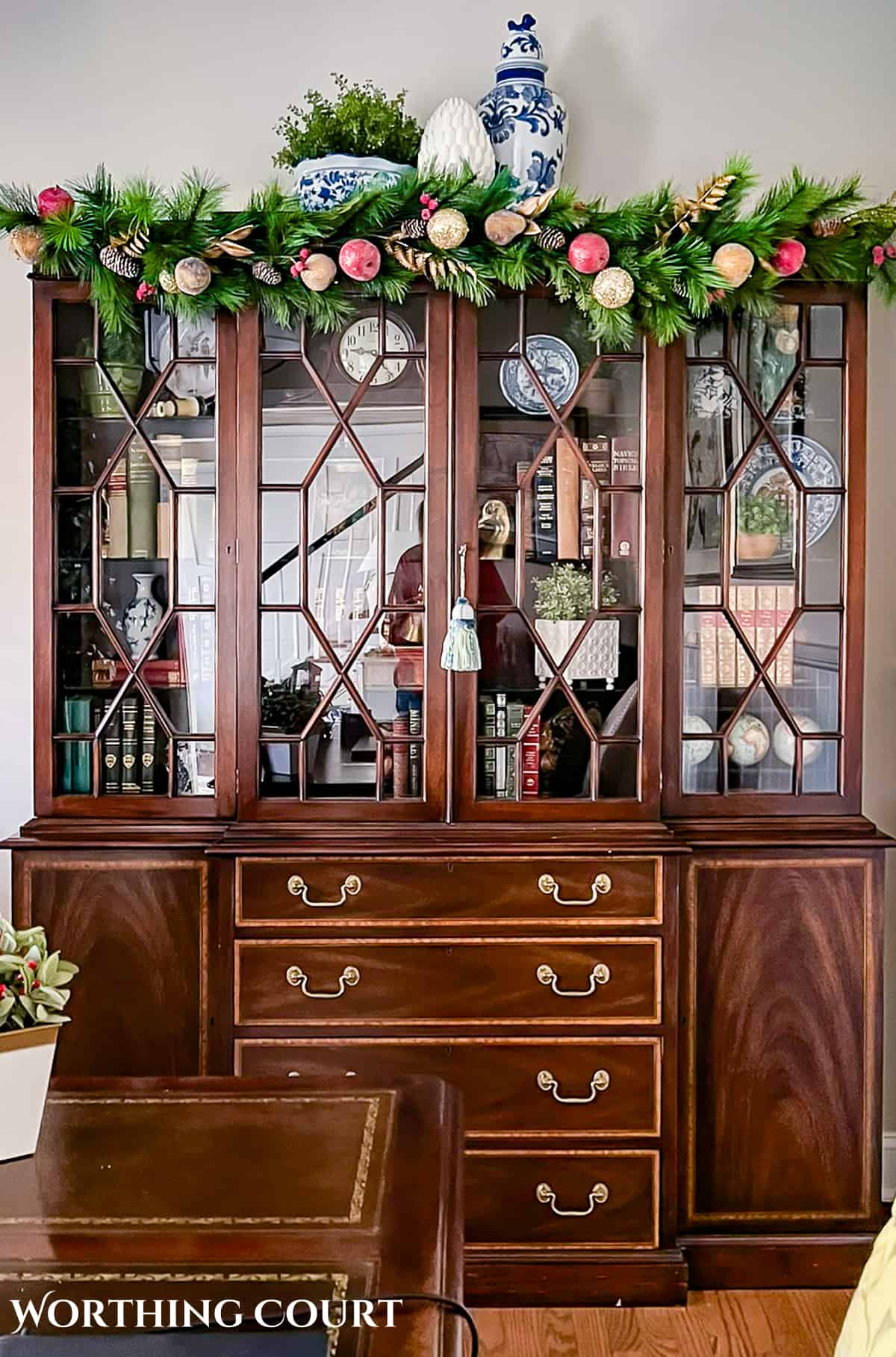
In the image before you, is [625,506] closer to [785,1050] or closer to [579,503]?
[579,503]

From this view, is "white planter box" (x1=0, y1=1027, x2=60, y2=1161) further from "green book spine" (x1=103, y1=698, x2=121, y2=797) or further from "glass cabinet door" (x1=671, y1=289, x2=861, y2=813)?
"glass cabinet door" (x1=671, y1=289, x2=861, y2=813)

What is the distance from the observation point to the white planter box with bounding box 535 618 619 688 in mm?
2703

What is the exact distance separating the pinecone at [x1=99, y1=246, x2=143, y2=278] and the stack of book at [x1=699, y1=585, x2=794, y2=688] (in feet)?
4.38

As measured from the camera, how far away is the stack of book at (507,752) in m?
2.70

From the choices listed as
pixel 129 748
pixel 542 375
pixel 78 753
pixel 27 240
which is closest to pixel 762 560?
pixel 542 375

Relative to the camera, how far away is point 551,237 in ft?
8.31

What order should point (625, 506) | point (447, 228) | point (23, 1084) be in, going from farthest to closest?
point (625, 506)
point (447, 228)
point (23, 1084)

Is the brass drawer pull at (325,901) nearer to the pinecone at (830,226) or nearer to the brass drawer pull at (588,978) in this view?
the brass drawer pull at (588,978)

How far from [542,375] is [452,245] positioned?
34cm

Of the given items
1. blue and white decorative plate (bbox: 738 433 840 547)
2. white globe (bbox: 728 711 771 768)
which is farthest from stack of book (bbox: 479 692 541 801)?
blue and white decorative plate (bbox: 738 433 840 547)

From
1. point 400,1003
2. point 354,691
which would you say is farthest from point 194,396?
point 400,1003

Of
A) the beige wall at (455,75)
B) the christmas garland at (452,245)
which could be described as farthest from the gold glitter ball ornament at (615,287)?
the beige wall at (455,75)

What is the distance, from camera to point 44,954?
1.45 m

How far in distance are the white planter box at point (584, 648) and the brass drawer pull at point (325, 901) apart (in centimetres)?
58
